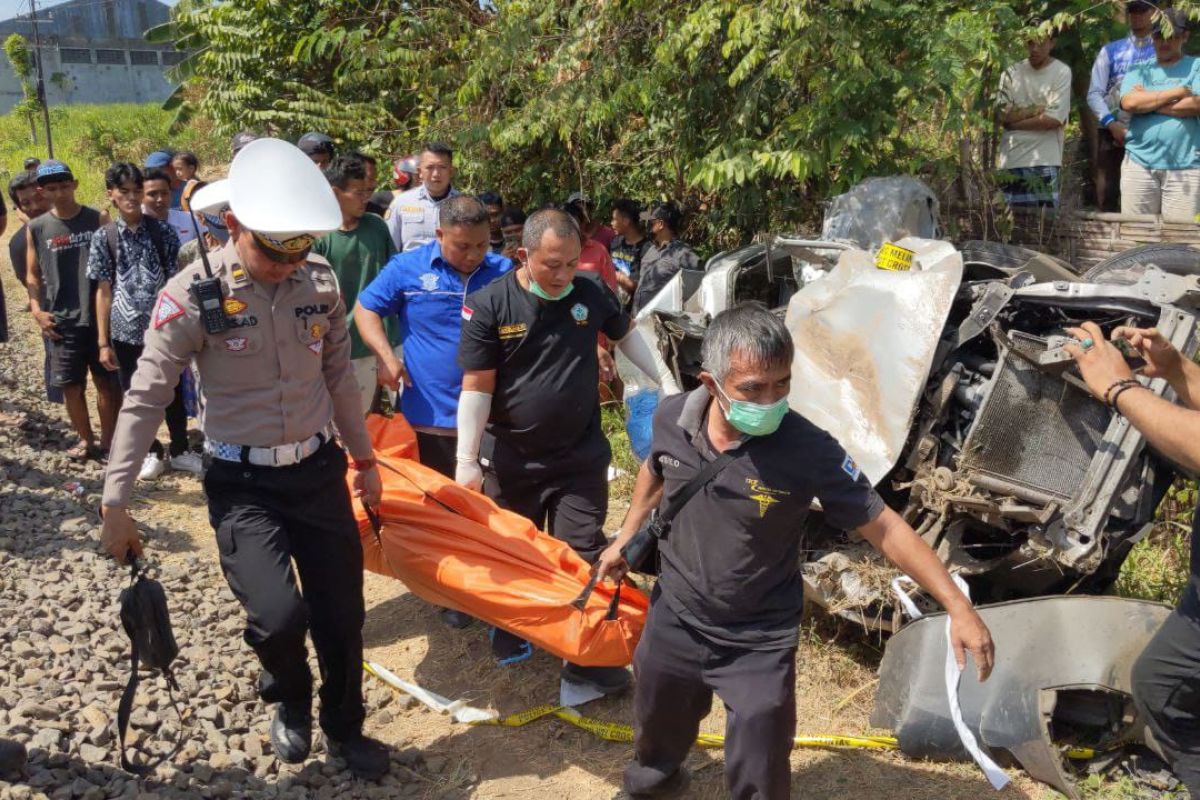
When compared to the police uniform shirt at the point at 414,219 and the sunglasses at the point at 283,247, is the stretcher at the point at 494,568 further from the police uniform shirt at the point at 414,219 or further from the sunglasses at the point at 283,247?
the police uniform shirt at the point at 414,219

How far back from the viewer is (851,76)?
604 cm

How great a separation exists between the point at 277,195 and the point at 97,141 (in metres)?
27.3

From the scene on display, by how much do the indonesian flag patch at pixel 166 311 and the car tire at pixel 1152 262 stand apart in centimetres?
348

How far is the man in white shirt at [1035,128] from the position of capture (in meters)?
6.74

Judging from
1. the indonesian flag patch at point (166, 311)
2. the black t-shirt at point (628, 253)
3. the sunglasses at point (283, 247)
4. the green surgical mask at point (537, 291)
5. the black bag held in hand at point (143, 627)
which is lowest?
the black bag held in hand at point (143, 627)

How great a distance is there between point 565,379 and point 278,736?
173cm

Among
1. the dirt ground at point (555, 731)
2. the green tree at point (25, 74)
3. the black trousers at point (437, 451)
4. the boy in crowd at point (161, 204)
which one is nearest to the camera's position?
the dirt ground at point (555, 731)

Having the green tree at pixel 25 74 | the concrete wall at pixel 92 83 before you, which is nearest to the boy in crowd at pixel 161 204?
the green tree at pixel 25 74

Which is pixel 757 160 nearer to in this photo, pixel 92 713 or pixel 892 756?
pixel 892 756

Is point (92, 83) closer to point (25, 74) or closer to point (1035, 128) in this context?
point (25, 74)

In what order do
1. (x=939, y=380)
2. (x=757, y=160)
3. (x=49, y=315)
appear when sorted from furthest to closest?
(x=49, y=315) < (x=757, y=160) < (x=939, y=380)

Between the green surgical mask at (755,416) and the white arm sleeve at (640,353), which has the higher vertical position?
the green surgical mask at (755,416)

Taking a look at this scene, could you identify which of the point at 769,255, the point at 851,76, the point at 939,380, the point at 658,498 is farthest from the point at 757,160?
the point at 658,498

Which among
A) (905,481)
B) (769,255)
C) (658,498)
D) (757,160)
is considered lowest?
(905,481)
